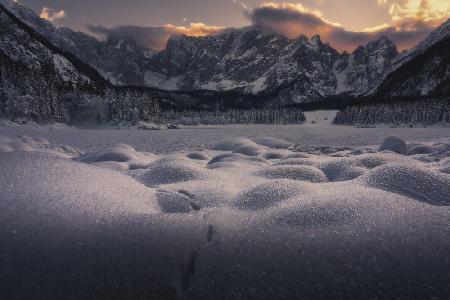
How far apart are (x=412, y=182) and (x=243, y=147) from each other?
10.4 metres

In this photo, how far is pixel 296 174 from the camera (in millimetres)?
6426

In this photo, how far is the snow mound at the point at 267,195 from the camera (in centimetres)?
423

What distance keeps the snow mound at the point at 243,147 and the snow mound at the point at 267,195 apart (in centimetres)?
858

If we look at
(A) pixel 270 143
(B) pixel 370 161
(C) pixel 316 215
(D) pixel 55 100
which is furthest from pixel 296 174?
(D) pixel 55 100

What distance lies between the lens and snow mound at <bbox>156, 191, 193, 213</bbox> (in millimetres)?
4117

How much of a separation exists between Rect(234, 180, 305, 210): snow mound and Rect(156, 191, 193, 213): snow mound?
2.34 ft

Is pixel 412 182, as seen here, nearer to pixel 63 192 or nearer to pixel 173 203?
pixel 173 203

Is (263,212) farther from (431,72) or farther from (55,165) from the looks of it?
(431,72)

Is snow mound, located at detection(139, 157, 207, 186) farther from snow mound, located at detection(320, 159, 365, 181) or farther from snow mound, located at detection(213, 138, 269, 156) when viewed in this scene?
snow mound, located at detection(213, 138, 269, 156)

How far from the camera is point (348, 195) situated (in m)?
4.13

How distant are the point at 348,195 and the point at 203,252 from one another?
2251 mm

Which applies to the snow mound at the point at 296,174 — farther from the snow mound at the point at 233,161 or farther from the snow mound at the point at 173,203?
the snow mound at the point at 173,203

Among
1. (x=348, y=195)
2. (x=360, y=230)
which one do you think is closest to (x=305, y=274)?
(x=360, y=230)

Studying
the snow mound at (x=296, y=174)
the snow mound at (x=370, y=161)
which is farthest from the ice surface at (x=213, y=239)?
the snow mound at (x=370, y=161)
